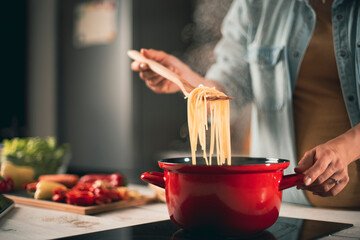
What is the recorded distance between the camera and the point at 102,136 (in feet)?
12.5

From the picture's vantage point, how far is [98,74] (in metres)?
3.84

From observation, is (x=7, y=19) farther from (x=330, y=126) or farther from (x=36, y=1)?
(x=330, y=126)

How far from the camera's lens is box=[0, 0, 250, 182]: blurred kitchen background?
333cm

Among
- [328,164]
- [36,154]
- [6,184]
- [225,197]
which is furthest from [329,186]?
[36,154]

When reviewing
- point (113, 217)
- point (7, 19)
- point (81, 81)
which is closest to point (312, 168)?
point (113, 217)

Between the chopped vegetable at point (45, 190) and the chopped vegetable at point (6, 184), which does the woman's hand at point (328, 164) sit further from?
the chopped vegetable at point (6, 184)

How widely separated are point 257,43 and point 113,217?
755 mm

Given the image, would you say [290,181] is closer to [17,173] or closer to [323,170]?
[323,170]

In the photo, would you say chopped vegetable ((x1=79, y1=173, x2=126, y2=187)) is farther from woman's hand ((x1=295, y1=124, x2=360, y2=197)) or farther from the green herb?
woman's hand ((x1=295, y1=124, x2=360, y2=197))

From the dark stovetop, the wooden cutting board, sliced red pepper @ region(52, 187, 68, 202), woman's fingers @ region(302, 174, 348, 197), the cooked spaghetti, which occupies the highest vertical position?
the cooked spaghetti

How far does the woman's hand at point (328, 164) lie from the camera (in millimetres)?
746

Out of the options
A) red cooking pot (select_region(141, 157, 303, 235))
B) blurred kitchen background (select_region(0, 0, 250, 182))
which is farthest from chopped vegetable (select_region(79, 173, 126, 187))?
blurred kitchen background (select_region(0, 0, 250, 182))

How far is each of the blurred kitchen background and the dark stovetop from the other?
2.18 m

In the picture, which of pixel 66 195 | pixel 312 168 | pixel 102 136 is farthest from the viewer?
pixel 102 136
